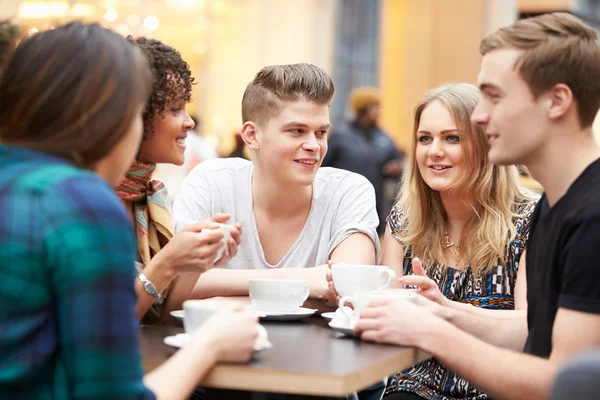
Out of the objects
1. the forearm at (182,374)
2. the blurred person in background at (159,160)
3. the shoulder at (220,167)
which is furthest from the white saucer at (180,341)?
the shoulder at (220,167)

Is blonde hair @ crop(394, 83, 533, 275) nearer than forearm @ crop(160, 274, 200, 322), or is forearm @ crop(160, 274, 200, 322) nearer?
forearm @ crop(160, 274, 200, 322)

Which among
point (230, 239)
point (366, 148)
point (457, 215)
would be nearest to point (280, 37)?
point (366, 148)

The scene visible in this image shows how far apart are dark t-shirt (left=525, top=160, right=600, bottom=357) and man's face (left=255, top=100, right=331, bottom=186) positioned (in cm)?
88

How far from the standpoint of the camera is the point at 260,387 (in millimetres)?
1347

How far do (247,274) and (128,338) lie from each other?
3.43 ft

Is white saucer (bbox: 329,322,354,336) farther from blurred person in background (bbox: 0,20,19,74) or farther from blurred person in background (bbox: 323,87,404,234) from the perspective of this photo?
blurred person in background (bbox: 323,87,404,234)

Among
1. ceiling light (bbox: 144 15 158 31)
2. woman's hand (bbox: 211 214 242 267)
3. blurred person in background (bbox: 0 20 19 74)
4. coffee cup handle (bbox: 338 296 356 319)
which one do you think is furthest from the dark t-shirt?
ceiling light (bbox: 144 15 158 31)

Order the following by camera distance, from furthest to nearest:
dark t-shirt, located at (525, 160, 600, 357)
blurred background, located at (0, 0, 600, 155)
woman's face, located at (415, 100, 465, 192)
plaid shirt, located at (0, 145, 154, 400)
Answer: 1. blurred background, located at (0, 0, 600, 155)
2. woman's face, located at (415, 100, 465, 192)
3. dark t-shirt, located at (525, 160, 600, 357)
4. plaid shirt, located at (0, 145, 154, 400)

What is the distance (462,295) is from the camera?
2287 mm

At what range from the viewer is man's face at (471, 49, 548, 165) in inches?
65.2

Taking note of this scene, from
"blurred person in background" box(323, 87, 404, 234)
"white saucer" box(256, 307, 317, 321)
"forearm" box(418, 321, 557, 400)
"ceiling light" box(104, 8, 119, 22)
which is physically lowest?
"blurred person in background" box(323, 87, 404, 234)

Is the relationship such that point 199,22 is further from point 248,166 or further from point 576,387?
point 576,387

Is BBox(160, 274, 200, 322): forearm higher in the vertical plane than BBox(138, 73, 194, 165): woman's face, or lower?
lower

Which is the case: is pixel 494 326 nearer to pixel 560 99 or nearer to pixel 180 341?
pixel 560 99
